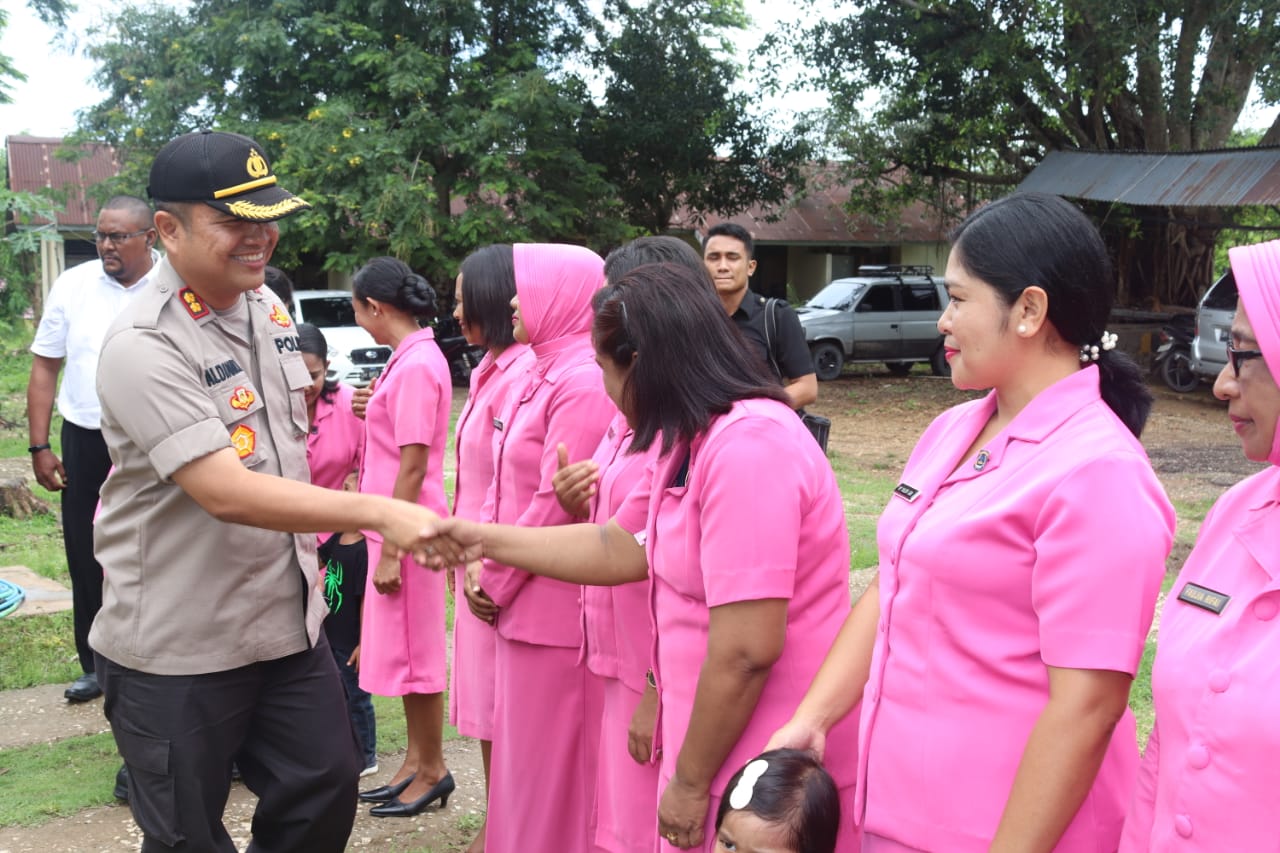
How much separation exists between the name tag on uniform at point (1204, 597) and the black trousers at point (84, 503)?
450cm

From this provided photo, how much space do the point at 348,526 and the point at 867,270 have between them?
19.0 meters

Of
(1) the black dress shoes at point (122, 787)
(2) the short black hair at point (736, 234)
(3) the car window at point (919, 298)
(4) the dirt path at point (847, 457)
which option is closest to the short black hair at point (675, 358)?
(4) the dirt path at point (847, 457)

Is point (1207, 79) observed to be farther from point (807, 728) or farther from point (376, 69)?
point (807, 728)

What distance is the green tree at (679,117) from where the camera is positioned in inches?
Answer: 835

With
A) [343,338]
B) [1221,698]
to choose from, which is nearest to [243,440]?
[1221,698]

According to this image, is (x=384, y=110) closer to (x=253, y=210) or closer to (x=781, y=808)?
(x=253, y=210)

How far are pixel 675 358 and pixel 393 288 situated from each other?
222 cm

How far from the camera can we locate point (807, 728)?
2262 millimetres

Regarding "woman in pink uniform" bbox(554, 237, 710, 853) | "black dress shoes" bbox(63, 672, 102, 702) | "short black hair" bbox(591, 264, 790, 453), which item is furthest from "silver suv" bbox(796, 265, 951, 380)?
"short black hair" bbox(591, 264, 790, 453)

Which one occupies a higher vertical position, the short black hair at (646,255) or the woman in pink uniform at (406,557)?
the short black hair at (646,255)

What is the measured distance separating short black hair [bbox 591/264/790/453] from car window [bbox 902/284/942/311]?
1834 cm

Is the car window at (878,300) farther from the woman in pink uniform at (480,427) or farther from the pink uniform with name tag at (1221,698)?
the pink uniform with name tag at (1221,698)

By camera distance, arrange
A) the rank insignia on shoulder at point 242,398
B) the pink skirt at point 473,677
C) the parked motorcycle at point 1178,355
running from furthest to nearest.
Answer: the parked motorcycle at point 1178,355
the pink skirt at point 473,677
the rank insignia on shoulder at point 242,398

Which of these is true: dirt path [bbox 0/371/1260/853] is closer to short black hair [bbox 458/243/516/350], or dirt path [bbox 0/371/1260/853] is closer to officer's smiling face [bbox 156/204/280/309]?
short black hair [bbox 458/243/516/350]
